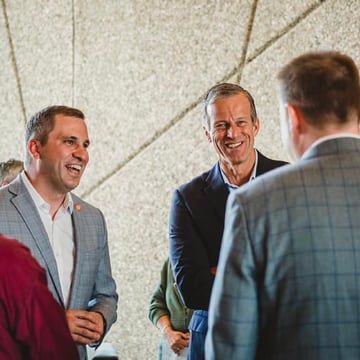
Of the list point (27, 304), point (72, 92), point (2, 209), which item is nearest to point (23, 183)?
point (2, 209)

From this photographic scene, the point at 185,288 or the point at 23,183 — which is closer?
the point at 185,288

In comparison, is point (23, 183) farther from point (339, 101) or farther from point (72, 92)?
point (72, 92)

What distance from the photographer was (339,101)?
1.62m

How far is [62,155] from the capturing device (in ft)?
8.78

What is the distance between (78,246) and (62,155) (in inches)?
12.7

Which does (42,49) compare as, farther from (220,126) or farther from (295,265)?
(295,265)

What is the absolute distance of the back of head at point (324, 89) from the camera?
162 centimetres

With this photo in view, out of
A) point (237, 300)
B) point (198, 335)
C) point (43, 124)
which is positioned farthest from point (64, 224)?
point (237, 300)

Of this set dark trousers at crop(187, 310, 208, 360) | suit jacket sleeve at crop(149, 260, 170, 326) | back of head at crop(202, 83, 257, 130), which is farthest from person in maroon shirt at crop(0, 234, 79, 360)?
suit jacket sleeve at crop(149, 260, 170, 326)

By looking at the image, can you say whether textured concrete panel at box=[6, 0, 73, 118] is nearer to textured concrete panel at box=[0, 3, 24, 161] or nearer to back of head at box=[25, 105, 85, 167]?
textured concrete panel at box=[0, 3, 24, 161]

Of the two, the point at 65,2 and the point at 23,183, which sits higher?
the point at 65,2

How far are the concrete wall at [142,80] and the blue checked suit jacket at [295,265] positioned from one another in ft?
6.30

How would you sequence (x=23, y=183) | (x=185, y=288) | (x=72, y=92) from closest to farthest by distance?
(x=185, y=288) < (x=23, y=183) < (x=72, y=92)

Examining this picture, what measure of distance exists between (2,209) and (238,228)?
1119mm
